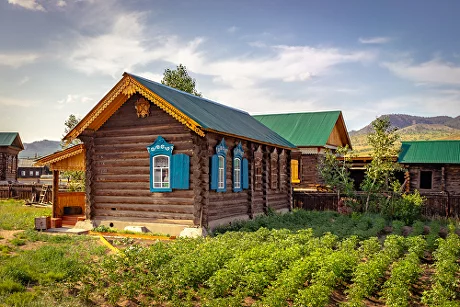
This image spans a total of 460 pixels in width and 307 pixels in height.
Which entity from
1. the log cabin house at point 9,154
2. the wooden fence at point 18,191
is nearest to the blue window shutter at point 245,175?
the wooden fence at point 18,191

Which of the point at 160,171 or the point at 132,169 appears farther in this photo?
the point at 132,169

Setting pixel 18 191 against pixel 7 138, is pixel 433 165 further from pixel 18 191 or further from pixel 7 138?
pixel 7 138

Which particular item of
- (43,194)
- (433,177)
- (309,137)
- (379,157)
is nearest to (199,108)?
(379,157)

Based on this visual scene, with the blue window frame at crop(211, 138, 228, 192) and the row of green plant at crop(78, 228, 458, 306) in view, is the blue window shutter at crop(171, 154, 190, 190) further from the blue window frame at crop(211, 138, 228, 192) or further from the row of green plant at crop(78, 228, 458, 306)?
the row of green plant at crop(78, 228, 458, 306)

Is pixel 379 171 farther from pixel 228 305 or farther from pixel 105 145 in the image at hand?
pixel 228 305

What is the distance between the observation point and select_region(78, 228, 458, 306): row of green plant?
980 centimetres

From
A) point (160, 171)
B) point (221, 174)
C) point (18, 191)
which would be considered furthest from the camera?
point (18, 191)

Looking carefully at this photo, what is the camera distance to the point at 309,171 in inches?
1401

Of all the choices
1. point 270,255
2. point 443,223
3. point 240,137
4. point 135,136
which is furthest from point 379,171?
point 270,255

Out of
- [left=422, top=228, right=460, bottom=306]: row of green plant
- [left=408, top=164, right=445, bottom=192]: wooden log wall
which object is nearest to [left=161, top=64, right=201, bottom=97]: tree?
[left=408, top=164, right=445, bottom=192]: wooden log wall

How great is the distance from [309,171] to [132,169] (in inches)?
759

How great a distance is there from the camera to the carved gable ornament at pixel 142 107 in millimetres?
18453

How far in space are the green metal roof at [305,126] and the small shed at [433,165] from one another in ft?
19.1

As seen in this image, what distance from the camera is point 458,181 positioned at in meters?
32.4
